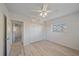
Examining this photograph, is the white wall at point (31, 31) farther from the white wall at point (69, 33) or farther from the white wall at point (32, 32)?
the white wall at point (69, 33)

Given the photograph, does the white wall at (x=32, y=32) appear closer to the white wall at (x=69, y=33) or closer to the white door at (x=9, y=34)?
the white wall at (x=69, y=33)

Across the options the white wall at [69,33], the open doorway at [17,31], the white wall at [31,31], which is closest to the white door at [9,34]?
the open doorway at [17,31]

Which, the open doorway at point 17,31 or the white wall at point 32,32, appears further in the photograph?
the white wall at point 32,32

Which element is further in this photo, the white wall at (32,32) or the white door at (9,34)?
the white wall at (32,32)

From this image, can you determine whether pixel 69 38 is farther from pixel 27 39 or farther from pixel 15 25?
pixel 15 25

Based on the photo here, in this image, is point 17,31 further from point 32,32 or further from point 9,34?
point 32,32

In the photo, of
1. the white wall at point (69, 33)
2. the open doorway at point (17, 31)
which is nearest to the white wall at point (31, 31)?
the open doorway at point (17, 31)

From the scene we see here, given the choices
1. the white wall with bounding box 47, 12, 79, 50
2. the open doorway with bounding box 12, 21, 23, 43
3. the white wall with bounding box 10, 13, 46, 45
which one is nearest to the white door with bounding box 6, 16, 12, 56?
the open doorway with bounding box 12, 21, 23, 43

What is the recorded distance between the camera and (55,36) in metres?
2.65

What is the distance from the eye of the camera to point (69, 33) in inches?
101

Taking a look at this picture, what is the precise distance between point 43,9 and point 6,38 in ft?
3.75

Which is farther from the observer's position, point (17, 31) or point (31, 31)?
point (31, 31)

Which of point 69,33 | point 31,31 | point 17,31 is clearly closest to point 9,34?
point 17,31

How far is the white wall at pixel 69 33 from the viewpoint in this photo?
2.51 meters
